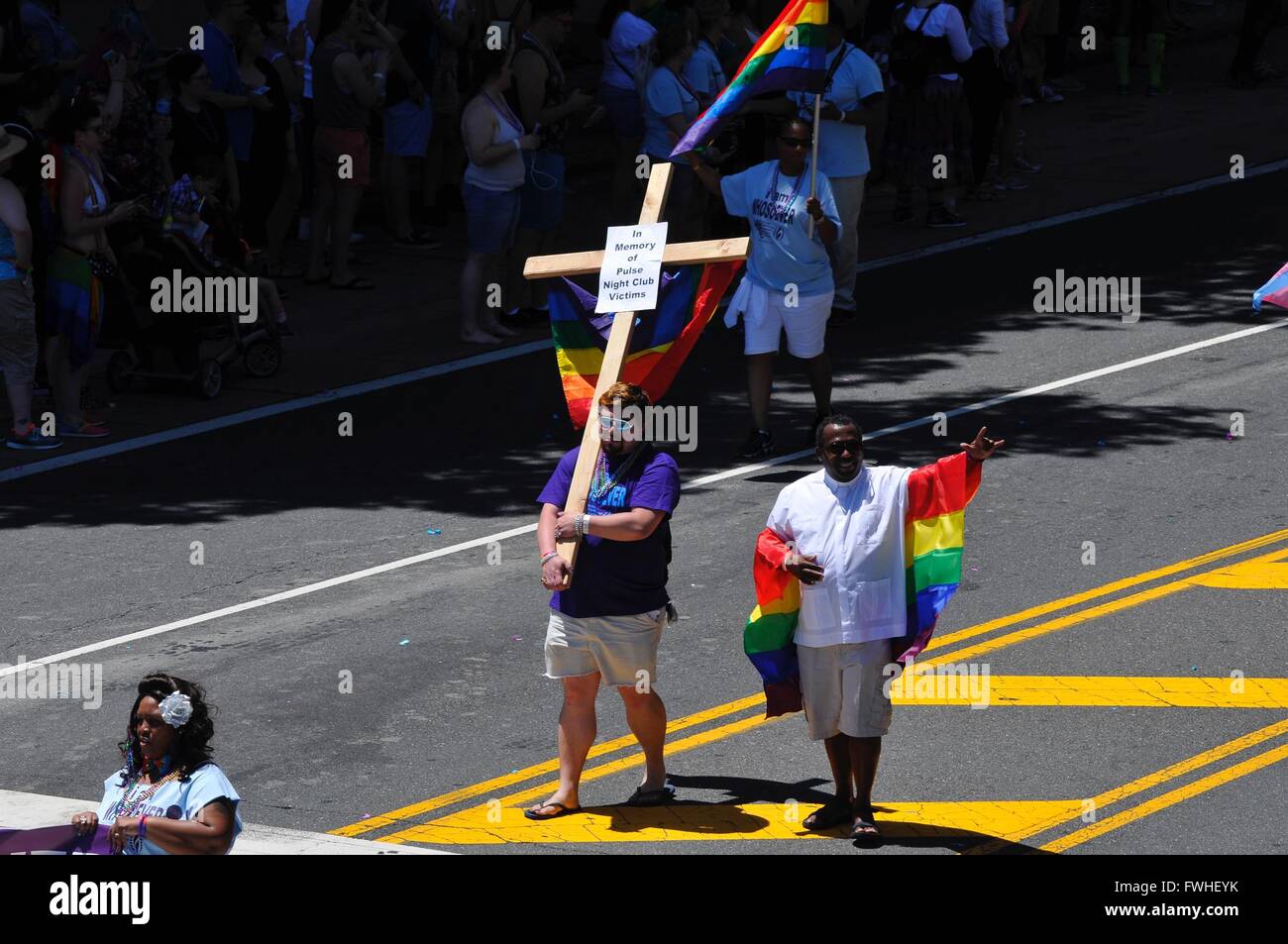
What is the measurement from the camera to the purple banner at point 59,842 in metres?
7.37

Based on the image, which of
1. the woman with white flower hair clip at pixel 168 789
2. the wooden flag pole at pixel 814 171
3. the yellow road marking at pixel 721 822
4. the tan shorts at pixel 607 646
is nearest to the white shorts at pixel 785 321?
the wooden flag pole at pixel 814 171

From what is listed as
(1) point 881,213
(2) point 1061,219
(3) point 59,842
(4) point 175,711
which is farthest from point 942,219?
(3) point 59,842

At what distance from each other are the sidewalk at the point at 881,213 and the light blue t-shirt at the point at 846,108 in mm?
1448

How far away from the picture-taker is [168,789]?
7.48 m

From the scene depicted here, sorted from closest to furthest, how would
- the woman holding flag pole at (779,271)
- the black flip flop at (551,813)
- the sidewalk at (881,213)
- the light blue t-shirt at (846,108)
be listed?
the black flip flop at (551,813)
the woman holding flag pole at (779,271)
the sidewalk at (881,213)
the light blue t-shirt at (846,108)

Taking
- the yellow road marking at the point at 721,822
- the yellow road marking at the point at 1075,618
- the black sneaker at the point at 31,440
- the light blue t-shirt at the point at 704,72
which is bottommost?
the yellow road marking at the point at 721,822

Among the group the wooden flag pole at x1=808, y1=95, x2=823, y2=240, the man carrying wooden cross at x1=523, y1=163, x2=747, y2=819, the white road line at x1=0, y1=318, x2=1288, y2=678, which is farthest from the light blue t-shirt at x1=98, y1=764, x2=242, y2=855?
the wooden flag pole at x1=808, y1=95, x2=823, y2=240

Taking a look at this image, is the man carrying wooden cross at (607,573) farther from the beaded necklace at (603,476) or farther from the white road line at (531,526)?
the white road line at (531,526)

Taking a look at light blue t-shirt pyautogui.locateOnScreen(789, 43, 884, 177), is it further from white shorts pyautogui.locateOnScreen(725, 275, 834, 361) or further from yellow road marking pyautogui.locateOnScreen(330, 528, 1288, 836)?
yellow road marking pyautogui.locateOnScreen(330, 528, 1288, 836)

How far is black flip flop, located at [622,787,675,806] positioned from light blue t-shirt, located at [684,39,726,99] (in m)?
9.87

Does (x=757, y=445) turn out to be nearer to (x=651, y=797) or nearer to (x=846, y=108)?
(x=846, y=108)

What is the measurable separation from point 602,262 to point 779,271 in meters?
4.43

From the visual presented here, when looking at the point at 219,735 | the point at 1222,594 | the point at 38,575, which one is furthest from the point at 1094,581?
the point at 38,575

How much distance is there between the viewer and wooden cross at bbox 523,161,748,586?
9375 mm
